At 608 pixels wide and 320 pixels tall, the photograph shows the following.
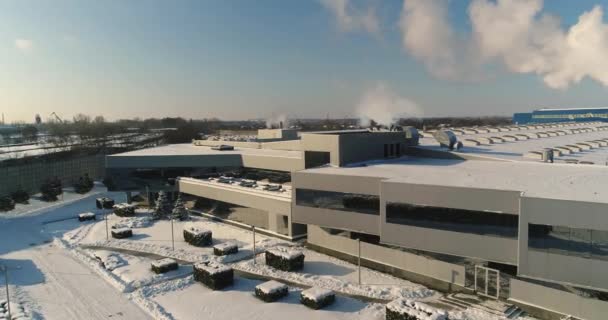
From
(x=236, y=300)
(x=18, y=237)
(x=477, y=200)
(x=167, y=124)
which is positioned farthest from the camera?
(x=167, y=124)

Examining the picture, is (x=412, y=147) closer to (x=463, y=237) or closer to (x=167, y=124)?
(x=463, y=237)

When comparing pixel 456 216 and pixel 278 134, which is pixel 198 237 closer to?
pixel 456 216

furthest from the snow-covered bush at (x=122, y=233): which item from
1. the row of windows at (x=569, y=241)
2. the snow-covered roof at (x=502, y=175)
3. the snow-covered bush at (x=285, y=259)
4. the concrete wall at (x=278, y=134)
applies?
the row of windows at (x=569, y=241)

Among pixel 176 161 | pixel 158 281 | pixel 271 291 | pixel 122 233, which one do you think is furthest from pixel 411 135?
pixel 122 233

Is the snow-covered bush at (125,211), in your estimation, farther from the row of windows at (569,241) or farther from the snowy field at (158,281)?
the row of windows at (569,241)

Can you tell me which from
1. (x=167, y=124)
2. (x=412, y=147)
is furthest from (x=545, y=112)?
(x=167, y=124)

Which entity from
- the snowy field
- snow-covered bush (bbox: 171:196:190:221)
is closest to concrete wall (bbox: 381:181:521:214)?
the snowy field
